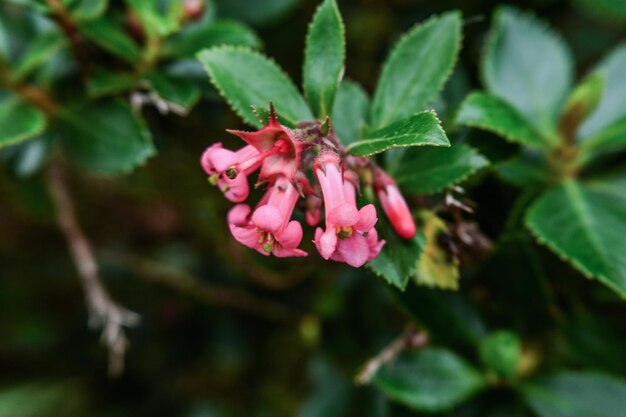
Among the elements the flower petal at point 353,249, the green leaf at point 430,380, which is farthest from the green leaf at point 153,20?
the green leaf at point 430,380

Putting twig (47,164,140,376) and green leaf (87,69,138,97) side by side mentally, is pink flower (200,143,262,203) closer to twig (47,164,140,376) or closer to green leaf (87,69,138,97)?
green leaf (87,69,138,97)

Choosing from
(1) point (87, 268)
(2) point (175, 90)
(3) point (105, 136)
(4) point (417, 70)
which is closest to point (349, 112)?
(4) point (417, 70)

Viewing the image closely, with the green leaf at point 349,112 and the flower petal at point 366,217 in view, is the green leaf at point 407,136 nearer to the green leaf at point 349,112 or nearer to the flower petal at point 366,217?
the flower petal at point 366,217

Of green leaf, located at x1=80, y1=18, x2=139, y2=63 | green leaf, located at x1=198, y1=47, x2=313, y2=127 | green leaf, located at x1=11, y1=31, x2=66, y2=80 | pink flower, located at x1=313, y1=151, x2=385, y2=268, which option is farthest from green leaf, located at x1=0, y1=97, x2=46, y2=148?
pink flower, located at x1=313, y1=151, x2=385, y2=268

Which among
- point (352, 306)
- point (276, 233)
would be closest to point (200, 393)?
point (352, 306)

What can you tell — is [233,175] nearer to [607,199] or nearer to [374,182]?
[374,182]

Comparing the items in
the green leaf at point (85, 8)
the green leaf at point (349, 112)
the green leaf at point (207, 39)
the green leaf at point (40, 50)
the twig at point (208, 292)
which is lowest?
the twig at point (208, 292)
